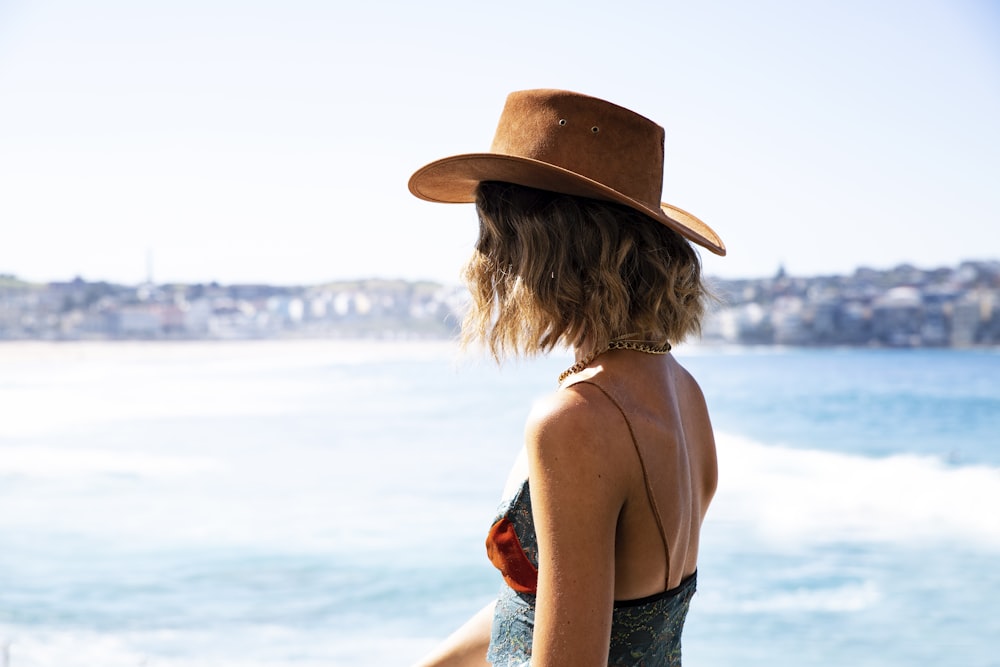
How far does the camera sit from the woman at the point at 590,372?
0.98 metres

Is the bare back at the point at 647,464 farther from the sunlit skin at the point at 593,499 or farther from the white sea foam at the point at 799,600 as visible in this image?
the white sea foam at the point at 799,600

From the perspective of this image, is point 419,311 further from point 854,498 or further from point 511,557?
point 511,557

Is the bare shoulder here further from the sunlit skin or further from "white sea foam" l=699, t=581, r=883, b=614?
"white sea foam" l=699, t=581, r=883, b=614

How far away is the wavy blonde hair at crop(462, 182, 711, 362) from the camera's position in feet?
3.68

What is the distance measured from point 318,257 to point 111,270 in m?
14.6

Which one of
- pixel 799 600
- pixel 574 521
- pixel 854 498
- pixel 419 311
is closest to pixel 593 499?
pixel 574 521

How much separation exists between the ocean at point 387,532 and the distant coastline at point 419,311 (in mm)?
19424

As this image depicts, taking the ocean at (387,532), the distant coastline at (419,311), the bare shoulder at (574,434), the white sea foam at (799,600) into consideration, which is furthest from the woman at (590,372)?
the distant coastline at (419,311)

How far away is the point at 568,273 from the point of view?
1120 millimetres

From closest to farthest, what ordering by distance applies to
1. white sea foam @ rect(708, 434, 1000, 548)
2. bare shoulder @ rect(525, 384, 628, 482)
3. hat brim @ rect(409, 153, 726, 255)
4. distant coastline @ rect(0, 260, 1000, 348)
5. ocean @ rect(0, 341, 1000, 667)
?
bare shoulder @ rect(525, 384, 628, 482) → hat brim @ rect(409, 153, 726, 255) → ocean @ rect(0, 341, 1000, 667) → white sea foam @ rect(708, 434, 1000, 548) → distant coastline @ rect(0, 260, 1000, 348)

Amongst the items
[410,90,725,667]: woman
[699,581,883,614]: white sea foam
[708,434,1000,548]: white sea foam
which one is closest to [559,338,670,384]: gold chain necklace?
[410,90,725,667]: woman

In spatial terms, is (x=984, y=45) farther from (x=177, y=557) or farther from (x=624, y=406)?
(x=624, y=406)

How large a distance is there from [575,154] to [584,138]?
3cm

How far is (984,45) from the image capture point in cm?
2500
